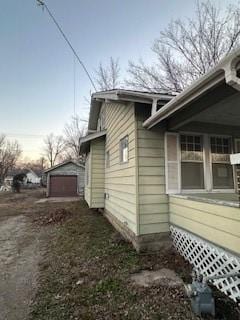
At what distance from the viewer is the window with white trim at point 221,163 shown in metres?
5.66

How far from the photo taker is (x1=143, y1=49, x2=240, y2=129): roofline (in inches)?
99.5

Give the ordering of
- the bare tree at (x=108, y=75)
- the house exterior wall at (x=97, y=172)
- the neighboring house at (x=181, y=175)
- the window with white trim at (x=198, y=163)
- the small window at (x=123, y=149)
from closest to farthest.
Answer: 1. the neighboring house at (x=181, y=175)
2. the window with white trim at (x=198, y=163)
3. the small window at (x=123, y=149)
4. the house exterior wall at (x=97, y=172)
5. the bare tree at (x=108, y=75)

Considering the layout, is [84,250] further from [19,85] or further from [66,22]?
[19,85]

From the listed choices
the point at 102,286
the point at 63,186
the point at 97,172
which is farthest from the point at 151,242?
the point at 63,186

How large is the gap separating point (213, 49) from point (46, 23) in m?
12.2

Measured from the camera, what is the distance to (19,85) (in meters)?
14.1

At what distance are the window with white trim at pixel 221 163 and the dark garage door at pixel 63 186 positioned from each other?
18.3 metres

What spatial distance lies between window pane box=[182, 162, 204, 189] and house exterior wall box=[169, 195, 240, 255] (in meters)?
0.59

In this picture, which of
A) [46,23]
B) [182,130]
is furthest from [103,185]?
[46,23]

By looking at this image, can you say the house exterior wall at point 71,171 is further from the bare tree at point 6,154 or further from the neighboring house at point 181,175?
the bare tree at point 6,154

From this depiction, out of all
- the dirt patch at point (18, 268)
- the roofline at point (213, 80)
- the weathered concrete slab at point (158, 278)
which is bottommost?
the dirt patch at point (18, 268)

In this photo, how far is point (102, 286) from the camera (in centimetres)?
371

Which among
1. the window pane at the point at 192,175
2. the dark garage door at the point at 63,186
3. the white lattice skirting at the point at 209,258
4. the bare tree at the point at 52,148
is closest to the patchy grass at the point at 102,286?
the white lattice skirting at the point at 209,258

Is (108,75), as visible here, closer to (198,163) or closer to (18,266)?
(198,163)
